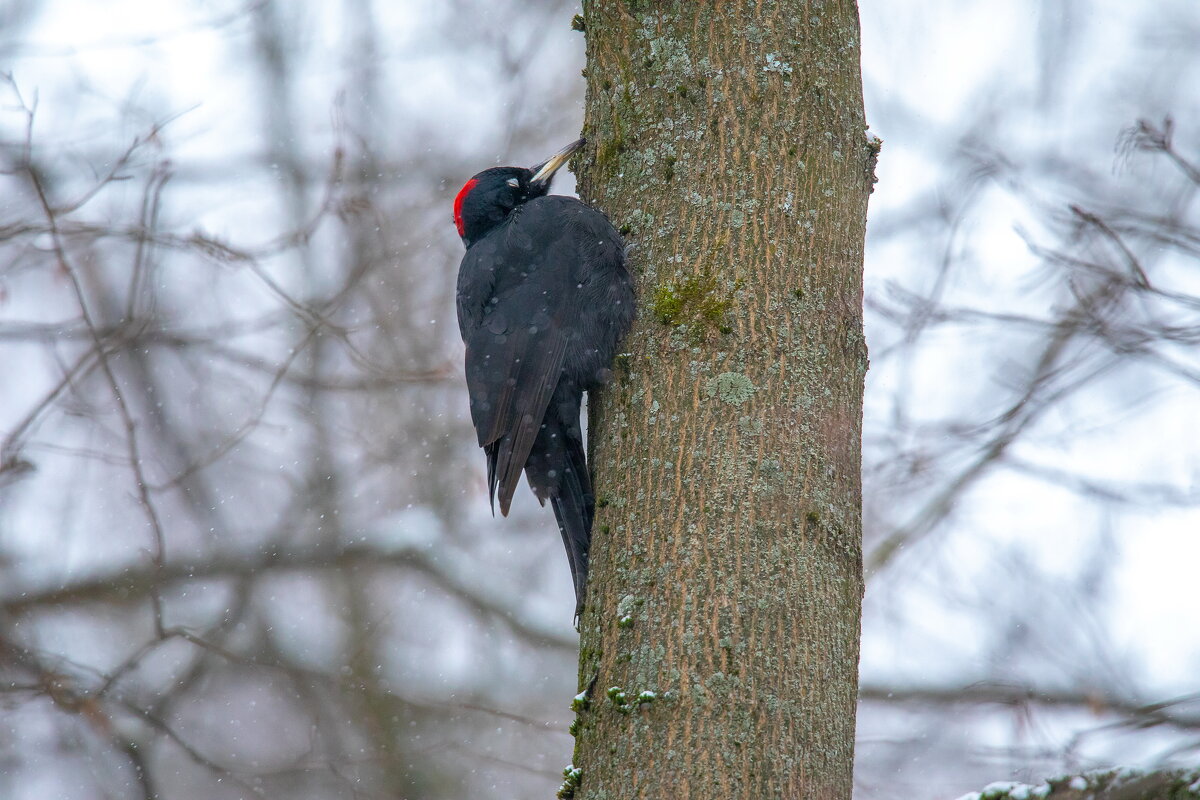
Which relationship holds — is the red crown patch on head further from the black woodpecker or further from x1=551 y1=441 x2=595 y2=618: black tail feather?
x1=551 y1=441 x2=595 y2=618: black tail feather

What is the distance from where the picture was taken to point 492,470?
10.4 ft

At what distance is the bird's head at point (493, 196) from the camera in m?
3.73

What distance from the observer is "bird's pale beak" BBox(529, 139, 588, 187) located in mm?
3344

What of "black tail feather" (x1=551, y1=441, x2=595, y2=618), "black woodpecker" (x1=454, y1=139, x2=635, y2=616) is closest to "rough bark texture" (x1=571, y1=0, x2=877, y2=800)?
"black woodpecker" (x1=454, y1=139, x2=635, y2=616)

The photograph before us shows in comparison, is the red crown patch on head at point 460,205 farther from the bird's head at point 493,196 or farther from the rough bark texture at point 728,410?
the rough bark texture at point 728,410

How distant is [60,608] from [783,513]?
487 centimetres

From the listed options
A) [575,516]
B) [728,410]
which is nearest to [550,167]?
[575,516]

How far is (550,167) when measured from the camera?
3.58 metres


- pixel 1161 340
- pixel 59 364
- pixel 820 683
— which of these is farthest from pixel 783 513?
pixel 59 364

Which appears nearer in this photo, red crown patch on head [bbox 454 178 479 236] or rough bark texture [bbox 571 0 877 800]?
rough bark texture [bbox 571 0 877 800]

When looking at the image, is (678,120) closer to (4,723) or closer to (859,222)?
(859,222)

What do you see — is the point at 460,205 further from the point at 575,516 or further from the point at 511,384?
the point at 575,516

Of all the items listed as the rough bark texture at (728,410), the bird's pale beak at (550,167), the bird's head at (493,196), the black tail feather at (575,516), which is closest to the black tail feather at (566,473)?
the black tail feather at (575,516)

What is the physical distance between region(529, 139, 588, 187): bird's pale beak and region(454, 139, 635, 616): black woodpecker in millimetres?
15
